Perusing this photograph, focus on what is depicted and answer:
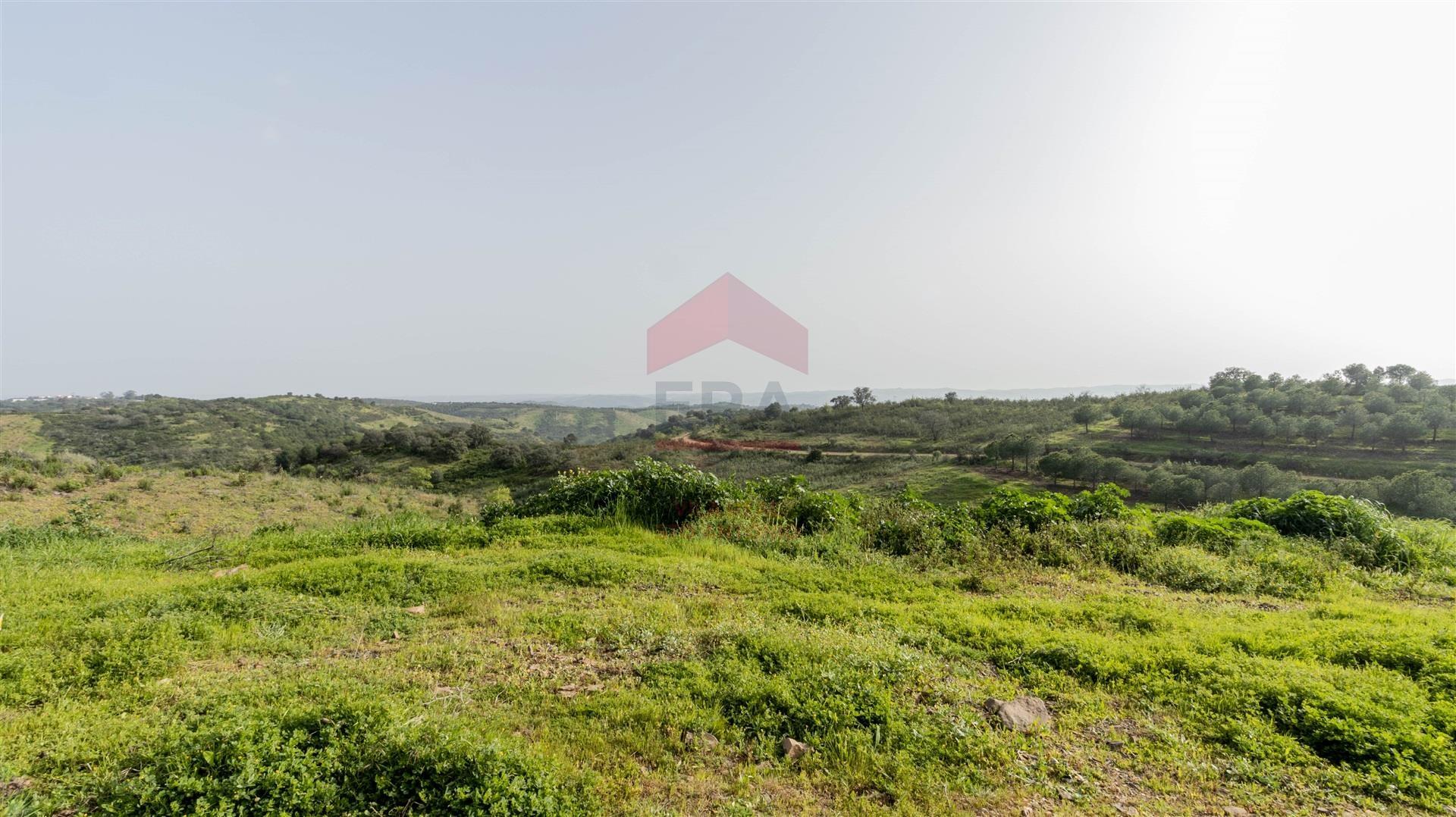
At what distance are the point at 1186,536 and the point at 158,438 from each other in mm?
65636

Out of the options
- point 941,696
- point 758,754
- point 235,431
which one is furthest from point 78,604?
point 235,431

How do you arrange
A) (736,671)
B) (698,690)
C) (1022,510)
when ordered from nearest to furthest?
(698,690) → (736,671) → (1022,510)

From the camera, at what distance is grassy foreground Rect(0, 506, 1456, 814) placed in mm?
2607

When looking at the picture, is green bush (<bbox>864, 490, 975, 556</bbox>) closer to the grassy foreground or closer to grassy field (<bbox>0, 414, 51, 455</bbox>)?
the grassy foreground

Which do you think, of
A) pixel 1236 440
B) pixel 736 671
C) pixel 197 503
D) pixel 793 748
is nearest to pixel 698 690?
pixel 736 671

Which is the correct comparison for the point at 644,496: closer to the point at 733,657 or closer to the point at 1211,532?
the point at 733,657

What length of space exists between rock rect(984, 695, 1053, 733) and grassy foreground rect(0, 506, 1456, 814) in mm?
86

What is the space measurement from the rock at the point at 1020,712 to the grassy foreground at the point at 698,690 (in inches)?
3.4

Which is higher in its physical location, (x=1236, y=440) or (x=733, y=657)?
(x=733, y=657)

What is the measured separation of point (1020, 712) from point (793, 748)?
1.55 metres

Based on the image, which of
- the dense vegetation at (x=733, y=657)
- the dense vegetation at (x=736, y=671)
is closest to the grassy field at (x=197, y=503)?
the dense vegetation at (x=733, y=657)

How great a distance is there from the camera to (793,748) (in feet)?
10.1

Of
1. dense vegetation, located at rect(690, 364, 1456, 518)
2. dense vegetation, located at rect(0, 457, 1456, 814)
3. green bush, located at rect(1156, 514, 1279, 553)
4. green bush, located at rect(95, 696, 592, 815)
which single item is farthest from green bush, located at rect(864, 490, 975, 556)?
dense vegetation, located at rect(690, 364, 1456, 518)

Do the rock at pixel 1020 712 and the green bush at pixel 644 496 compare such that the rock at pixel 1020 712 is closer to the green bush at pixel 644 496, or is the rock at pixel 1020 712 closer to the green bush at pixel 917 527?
the green bush at pixel 917 527
